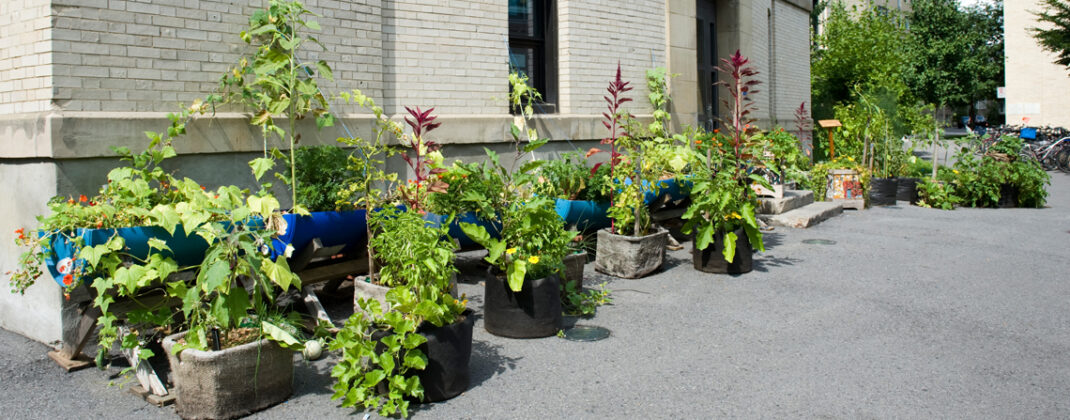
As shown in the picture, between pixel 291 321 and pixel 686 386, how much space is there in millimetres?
2180

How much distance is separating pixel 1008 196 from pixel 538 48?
26.0ft

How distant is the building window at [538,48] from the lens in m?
8.78

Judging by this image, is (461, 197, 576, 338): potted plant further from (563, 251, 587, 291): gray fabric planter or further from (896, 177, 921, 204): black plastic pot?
(896, 177, 921, 204): black plastic pot

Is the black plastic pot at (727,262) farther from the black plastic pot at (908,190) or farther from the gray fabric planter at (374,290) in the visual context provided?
the black plastic pot at (908,190)

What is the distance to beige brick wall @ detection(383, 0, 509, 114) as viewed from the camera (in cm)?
734

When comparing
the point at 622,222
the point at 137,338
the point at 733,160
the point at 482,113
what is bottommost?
the point at 137,338

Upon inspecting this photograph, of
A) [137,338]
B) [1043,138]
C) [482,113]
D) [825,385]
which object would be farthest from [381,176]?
[1043,138]

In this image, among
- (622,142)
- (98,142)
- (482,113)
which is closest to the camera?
(98,142)

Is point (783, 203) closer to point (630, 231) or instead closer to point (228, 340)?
point (630, 231)

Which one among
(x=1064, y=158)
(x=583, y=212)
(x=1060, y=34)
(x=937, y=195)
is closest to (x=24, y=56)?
(x=583, y=212)

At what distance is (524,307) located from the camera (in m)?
4.98

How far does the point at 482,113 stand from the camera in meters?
8.10

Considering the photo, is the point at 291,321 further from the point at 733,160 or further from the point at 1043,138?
the point at 1043,138

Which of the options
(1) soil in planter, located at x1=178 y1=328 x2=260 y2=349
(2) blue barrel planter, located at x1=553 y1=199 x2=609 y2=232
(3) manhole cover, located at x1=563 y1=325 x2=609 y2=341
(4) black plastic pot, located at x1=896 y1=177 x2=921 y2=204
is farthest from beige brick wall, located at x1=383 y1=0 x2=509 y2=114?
(4) black plastic pot, located at x1=896 y1=177 x2=921 y2=204
